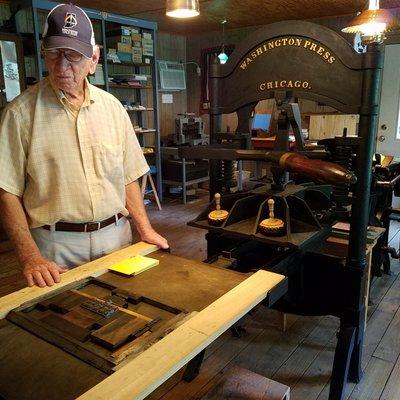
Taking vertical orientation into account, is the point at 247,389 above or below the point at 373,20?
below

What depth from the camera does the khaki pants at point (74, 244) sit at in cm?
145

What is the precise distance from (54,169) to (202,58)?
5.88m

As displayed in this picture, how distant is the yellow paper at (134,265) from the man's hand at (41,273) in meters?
0.16

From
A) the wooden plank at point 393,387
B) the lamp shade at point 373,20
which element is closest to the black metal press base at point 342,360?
the wooden plank at point 393,387

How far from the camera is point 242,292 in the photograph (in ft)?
3.38

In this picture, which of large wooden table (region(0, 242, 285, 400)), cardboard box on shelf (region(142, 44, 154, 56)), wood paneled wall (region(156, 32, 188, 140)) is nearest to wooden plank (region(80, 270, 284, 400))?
large wooden table (region(0, 242, 285, 400))

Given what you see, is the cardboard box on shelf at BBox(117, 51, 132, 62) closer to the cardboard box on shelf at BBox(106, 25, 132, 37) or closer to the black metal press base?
the cardboard box on shelf at BBox(106, 25, 132, 37)

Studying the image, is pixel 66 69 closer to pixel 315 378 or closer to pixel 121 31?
pixel 315 378

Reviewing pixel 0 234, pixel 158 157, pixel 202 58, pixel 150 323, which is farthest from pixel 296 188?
pixel 202 58

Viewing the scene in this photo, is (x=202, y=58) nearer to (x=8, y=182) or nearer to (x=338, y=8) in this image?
(x=338, y=8)

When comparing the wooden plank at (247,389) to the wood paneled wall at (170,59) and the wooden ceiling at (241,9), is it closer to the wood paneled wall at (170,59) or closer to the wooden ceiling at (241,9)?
the wooden ceiling at (241,9)

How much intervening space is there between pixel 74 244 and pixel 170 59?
585cm

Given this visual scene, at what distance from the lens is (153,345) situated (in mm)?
834

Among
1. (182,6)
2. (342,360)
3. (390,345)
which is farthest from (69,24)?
(390,345)
